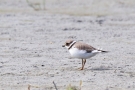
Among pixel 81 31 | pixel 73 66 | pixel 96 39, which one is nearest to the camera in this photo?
pixel 73 66

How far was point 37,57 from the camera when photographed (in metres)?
11.6

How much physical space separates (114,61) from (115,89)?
2208 millimetres

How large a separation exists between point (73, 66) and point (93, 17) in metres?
6.02

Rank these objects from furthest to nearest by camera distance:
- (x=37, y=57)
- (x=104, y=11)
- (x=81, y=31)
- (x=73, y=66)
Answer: (x=104, y=11) < (x=81, y=31) < (x=37, y=57) < (x=73, y=66)

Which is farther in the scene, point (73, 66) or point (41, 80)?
point (73, 66)

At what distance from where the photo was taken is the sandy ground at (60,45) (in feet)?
31.8

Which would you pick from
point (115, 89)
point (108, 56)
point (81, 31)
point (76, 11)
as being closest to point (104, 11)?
point (76, 11)

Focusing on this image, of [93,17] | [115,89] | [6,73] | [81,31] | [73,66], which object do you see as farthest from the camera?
[93,17]

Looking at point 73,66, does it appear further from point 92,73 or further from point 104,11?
point 104,11

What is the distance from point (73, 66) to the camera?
10844mm

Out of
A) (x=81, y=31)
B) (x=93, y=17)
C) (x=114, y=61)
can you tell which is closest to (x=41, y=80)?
(x=114, y=61)

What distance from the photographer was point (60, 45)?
12.9 metres

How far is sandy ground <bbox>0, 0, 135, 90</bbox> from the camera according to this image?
31.8 feet

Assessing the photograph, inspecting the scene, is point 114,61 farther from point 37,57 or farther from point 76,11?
point 76,11
